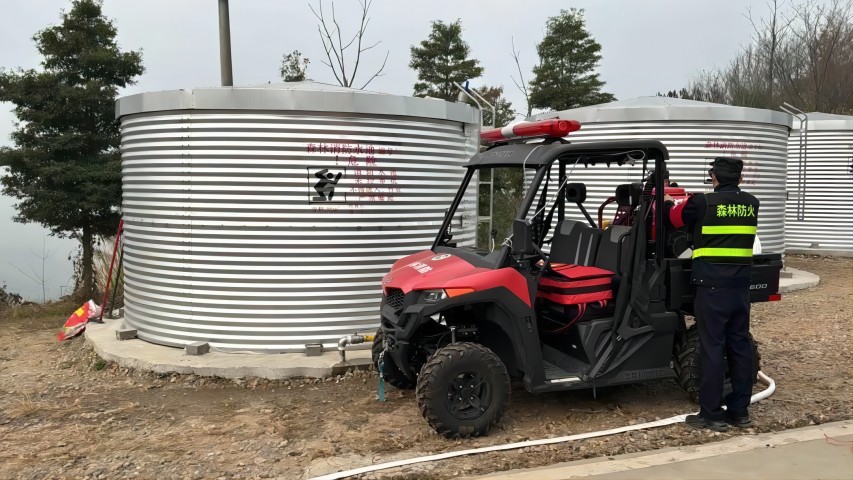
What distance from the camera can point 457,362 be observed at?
505 cm

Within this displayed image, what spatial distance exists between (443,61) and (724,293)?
21459mm

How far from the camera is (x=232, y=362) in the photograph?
696 centimetres

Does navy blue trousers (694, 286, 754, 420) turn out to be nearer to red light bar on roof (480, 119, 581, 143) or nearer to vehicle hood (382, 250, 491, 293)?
red light bar on roof (480, 119, 581, 143)

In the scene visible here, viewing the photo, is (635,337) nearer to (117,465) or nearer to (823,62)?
(117,465)

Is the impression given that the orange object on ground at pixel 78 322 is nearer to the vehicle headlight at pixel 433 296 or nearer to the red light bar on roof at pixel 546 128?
the vehicle headlight at pixel 433 296

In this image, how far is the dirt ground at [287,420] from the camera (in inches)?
188

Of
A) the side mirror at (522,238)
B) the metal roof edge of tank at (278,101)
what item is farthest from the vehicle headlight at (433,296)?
the metal roof edge of tank at (278,101)

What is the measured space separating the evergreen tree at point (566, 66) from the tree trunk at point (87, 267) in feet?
62.7

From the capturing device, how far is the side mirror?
507 centimetres

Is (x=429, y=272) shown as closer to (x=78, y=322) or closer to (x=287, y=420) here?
(x=287, y=420)

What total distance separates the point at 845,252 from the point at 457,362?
15.9 meters

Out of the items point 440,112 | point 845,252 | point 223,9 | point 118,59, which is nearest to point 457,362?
point 440,112

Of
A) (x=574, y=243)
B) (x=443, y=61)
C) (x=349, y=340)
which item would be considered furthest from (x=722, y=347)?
(x=443, y=61)

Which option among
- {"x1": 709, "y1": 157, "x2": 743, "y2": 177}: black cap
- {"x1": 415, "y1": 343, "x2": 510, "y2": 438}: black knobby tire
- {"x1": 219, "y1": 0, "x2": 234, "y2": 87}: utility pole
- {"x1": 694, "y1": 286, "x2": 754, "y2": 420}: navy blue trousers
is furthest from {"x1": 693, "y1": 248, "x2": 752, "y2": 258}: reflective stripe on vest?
{"x1": 219, "y1": 0, "x2": 234, "y2": 87}: utility pole
